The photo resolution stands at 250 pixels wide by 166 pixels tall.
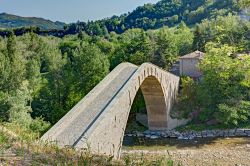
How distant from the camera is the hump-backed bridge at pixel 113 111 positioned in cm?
1527

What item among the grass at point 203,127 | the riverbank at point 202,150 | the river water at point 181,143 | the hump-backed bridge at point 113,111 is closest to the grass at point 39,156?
the hump-backed bridge at point 113,111

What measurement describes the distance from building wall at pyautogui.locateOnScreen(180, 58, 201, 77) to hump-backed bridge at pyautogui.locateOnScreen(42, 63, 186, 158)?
205 inches

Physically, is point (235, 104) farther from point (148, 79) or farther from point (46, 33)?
point (46, 33)

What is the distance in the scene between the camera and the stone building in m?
40.3

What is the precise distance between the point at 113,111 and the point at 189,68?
2384cm

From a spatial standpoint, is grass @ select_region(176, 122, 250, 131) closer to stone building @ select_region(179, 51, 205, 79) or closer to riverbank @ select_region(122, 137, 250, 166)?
riverbank @ select_region(122, 137, 250, 166)

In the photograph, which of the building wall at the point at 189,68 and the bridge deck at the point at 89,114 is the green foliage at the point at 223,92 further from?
the bridge deck at the point at 89,114

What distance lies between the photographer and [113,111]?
18.3 m

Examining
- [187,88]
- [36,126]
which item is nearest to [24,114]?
[36,126]

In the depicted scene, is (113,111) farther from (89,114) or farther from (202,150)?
(202,150)

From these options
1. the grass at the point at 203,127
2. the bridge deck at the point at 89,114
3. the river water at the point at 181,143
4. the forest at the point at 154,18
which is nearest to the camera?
the bridge deck at the point at 89,114

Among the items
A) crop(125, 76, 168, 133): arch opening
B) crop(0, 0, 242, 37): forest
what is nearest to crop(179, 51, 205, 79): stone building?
crop(125, 76, 168, 133): arch opening

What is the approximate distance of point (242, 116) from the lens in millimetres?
30812

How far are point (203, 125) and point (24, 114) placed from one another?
1449 cm
